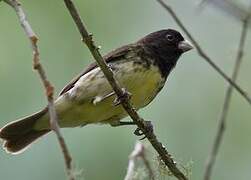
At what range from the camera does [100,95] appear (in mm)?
5336

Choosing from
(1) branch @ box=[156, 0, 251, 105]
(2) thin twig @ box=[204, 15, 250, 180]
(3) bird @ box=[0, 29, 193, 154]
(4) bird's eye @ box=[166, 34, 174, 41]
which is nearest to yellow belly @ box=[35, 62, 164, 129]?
(3) bird @ box=[0, 29, 193, 154]

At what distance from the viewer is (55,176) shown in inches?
235

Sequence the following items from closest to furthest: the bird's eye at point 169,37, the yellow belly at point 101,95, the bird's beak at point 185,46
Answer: the yellow belly at point 101,95 < the bird's beak at point 185,46 < the bird's eye at point 169,37

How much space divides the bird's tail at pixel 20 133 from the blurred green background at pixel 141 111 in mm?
471

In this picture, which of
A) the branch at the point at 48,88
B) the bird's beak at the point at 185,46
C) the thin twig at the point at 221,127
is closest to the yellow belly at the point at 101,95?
the bird's beak at the point at 185,46

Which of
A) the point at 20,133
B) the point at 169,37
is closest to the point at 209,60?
the point at 20,133

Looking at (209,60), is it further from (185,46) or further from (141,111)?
(141,111)

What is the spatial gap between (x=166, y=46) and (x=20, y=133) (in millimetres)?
1282

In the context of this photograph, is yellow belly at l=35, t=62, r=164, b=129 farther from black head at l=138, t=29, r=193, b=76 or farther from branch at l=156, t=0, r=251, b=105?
branch at l=156, t=0, r=251, b=105

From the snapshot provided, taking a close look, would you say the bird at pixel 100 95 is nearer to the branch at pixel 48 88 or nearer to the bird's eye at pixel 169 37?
the bird's eye at pixel 169 37

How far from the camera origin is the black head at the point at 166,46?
223 inches

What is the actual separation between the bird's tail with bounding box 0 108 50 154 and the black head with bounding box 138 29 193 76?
88cm

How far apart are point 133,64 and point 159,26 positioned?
1901 millimetres

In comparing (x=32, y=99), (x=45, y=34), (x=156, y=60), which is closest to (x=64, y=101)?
(x=156, y=60)
